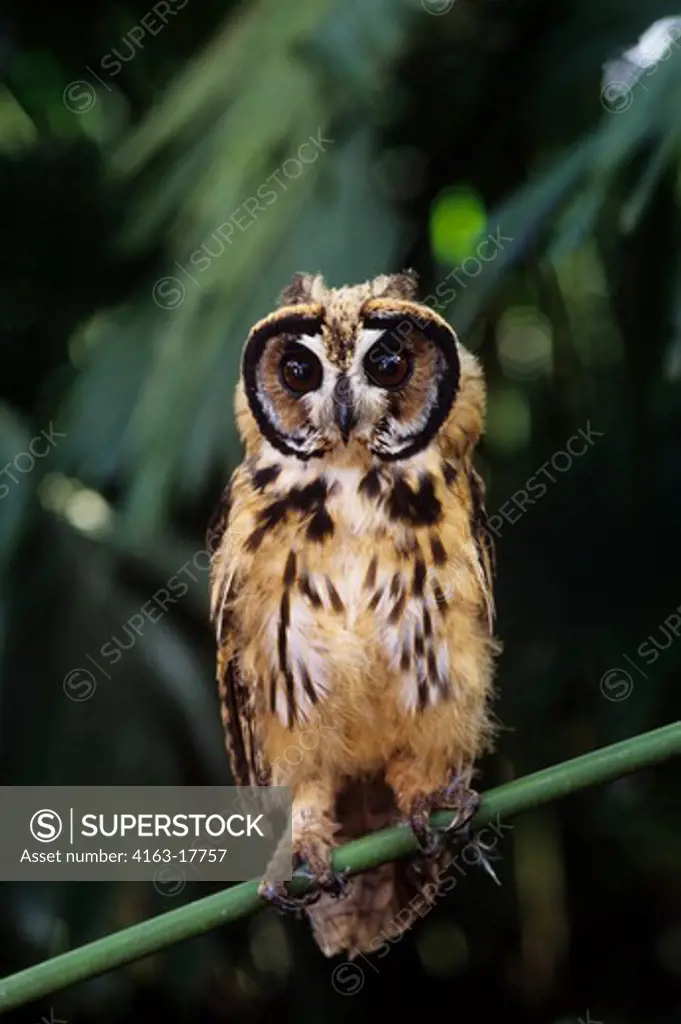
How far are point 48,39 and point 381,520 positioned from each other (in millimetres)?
845

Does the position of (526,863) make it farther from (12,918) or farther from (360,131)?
(360,131)

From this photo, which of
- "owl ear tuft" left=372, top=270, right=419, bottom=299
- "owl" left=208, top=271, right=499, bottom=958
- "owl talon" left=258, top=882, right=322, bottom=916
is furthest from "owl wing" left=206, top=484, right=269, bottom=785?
"owl ear tuft" left=372, top=270, right=419, bottom=299

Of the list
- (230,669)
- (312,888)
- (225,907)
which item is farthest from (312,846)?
(225,907)

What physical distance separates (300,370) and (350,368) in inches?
1.6

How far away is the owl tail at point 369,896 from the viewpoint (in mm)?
966

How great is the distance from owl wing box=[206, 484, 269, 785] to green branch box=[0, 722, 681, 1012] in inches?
12.2

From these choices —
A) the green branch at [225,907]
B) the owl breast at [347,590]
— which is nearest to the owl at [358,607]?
the owl breast at [347,590]

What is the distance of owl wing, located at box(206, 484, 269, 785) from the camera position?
3.14 ft

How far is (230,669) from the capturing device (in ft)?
3.28

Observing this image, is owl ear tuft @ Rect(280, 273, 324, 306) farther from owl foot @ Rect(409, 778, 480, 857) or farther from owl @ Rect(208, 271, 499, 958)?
owl foot @ Rect(409, 778, 480, 857)

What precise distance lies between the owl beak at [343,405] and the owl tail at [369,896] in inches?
12.9

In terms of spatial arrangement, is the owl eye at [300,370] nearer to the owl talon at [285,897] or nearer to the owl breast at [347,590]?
the owl breast at [347,590]

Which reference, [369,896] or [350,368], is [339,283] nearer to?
[350,368]

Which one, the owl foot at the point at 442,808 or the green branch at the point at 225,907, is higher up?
the owl foot at the point at 442,808
